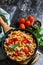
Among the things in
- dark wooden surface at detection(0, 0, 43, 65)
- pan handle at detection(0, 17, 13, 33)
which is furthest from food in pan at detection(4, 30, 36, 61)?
dark wooden surface at detection(0, 0, 43, 65)

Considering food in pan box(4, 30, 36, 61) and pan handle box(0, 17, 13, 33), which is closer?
food in pan box(4, 30, 36, 61)

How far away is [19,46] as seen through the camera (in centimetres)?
126

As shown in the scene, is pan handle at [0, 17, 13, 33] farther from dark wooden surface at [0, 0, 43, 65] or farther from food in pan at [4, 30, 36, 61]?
dark wooden surface at [0, 0, 43, 65]

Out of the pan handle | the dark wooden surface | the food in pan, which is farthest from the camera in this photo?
the dark wooden surface

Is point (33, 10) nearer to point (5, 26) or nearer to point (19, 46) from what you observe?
point (5, 26)

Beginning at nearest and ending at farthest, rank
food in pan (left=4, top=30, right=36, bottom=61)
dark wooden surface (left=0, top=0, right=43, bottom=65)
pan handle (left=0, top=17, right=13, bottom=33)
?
food in pan (left=4, top=30, right=36, bottom=61) → pan handle (left=0, top=17, right=13, bottom=33) → dark wooden surface (left=0, top=0, right=43, bottom=65)

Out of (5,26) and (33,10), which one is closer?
(5,26)

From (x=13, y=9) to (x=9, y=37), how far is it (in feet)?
1.19

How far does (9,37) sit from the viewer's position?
51.5 inches

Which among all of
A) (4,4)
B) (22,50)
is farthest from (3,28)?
(4,4)

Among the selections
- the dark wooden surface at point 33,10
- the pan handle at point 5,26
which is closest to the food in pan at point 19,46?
the pan handle at point 5,26

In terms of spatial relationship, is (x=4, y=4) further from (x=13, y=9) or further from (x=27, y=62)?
(x=27, y=62)

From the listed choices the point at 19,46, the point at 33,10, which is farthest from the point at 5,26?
the point at 33,10

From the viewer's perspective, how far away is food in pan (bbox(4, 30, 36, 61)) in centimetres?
124
